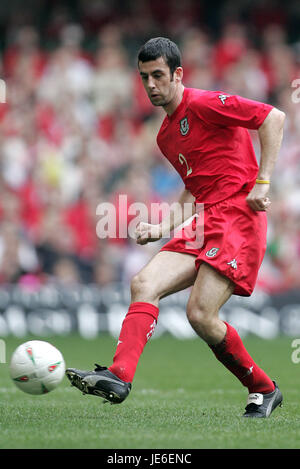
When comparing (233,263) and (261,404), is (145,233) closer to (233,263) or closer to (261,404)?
(233,263)

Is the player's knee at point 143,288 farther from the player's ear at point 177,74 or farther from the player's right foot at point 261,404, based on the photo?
the player's ear at point 177,74

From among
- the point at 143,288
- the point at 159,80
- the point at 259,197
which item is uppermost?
the point at 159,80

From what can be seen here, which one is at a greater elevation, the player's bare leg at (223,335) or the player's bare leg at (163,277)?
the player's bare leg at (163,277)

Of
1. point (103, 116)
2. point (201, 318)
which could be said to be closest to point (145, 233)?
point (201, 318)

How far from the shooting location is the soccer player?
205 inches

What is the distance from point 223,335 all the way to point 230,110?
4.60 feet

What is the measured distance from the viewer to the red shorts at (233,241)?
5.28m

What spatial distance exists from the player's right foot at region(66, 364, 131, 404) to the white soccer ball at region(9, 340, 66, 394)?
0.49 metres

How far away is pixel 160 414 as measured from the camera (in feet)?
18.0

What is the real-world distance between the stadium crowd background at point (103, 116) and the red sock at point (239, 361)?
735cm

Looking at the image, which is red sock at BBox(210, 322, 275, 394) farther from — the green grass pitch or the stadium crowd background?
the stadium crowd background

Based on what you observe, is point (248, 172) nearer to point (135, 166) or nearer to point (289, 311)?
point (289, 311)

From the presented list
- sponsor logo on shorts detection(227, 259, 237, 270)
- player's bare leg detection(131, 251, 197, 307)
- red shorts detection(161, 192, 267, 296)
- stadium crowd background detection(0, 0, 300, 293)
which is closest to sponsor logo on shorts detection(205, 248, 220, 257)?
red shorts detection(161, 192, 267, 296)

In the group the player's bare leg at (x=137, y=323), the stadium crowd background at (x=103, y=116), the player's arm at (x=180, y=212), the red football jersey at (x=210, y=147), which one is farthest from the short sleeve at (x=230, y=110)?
the stadium crowd background at (x=103, y=116)
